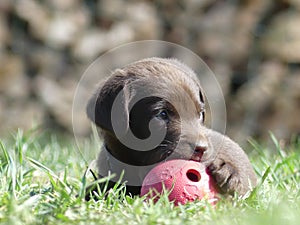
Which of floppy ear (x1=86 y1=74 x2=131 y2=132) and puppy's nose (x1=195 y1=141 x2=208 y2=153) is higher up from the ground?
floppy ear (x1=86 y1=74 x2=131 y2=132)

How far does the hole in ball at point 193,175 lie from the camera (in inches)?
145

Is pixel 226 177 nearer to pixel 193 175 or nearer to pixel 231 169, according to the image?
pixel 231 169

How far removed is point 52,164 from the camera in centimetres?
474

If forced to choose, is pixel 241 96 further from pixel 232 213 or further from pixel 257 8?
pixel 232 213

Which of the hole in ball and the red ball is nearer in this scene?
the red ball

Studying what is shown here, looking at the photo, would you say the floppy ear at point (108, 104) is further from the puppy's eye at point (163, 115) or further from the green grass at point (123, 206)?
the green grass at point (123, 206)

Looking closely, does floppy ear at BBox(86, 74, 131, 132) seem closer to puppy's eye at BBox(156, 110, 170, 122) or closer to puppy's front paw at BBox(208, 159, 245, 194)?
puppy's eye at BBox(156, 110, 170, 122)

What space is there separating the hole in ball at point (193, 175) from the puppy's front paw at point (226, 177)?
167 mm

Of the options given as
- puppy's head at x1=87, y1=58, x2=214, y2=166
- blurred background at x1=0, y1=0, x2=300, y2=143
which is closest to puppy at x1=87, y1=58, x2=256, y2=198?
puppy's head at x1=87, y1=58, x2=214, y2=166

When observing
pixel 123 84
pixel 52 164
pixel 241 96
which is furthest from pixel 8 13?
pixel 123 84

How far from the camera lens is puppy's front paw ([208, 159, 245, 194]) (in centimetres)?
386

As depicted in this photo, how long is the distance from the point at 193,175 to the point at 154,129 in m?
0.55

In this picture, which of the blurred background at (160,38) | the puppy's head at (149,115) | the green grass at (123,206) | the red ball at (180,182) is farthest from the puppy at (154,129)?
the blurred background at (160,38)

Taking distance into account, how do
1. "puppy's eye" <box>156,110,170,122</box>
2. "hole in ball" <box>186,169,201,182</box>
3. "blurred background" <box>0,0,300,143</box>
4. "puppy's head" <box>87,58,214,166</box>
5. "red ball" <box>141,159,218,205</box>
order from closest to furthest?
"red ball" <box>141,159,218,205</box>
"hole in ball" <box>186,169,201,182</box>
"puppy's head" <box>87,58,214,166</box>
"puppy's eye" <box>156,110,170,122</box>
"blurred background" <box>0,0,300,143</box>
